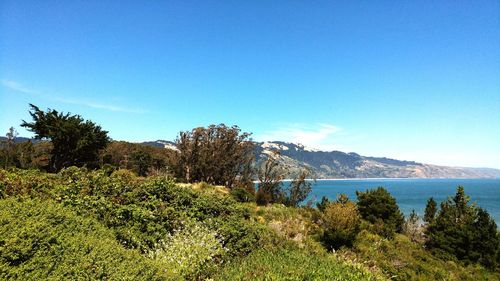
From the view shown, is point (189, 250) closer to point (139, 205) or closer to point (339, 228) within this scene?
point (139, 205)

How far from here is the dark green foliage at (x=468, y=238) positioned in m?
19.1

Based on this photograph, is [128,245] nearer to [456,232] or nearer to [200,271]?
[200,271]

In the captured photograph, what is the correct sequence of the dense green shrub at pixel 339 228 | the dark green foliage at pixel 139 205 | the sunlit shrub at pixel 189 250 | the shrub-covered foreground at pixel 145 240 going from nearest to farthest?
the shrub-covered foreground at pixel 145 240
the sunlit shrub at pixel 189 250
the dark green foliage at pixel 139 205
the dense green shrub at pixel 339 228

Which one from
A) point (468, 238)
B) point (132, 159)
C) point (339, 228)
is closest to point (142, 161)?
point (132, 159)

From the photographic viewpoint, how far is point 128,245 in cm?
816

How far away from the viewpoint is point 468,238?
19359 millimetres

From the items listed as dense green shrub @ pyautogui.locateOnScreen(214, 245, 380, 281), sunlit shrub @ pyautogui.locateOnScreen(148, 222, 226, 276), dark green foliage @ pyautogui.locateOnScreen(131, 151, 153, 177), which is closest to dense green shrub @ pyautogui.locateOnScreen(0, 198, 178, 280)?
sunlit shrub @ pyautogui.locateOnScreen(148, 222, 226, 276)

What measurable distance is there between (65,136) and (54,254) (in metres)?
30.5

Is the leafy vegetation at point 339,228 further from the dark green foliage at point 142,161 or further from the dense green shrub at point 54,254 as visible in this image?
the dark green foliage at point 142,161

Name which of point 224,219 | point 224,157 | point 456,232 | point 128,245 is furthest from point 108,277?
point 224,157

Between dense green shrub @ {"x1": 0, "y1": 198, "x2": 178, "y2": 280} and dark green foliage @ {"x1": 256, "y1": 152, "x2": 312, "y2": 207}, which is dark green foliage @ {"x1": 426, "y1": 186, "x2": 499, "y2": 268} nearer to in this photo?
dark green foliage @ {"x1": 256, "y1": 152, "x2": 312, "y2": 207}

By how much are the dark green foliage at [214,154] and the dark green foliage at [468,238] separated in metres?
19.6

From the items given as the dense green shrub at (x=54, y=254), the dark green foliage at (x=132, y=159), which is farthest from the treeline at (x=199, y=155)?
the dense green shrub at (x=54, y=254)

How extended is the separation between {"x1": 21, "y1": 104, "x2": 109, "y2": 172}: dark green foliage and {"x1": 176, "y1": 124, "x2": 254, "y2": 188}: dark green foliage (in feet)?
31.4
